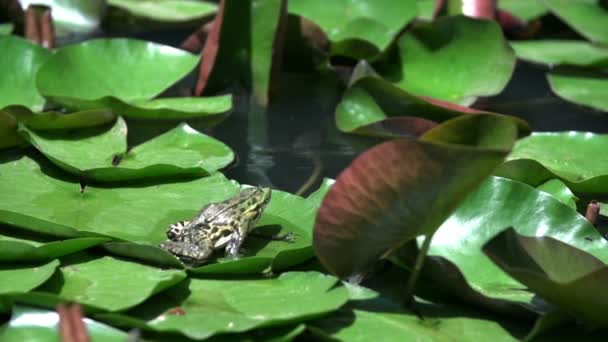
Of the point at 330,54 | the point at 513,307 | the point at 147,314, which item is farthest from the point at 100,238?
the point at 330,54

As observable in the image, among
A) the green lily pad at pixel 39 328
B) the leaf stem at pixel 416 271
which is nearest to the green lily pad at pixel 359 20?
the leaf stem at pixel 416 271

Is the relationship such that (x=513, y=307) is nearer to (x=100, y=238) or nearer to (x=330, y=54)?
(x=100, y=238)

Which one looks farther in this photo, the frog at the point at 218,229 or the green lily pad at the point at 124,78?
the green lily pad at the point at 124,78

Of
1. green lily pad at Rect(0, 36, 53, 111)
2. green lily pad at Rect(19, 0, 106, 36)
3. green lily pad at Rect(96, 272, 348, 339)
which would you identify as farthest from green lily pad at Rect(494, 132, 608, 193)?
green lily pad at Rect(19, 0, 106, 36)

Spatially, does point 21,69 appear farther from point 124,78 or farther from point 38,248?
point 38,248

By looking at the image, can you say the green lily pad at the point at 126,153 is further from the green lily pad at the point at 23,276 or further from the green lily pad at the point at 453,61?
the green lily pad at the point at 453,61

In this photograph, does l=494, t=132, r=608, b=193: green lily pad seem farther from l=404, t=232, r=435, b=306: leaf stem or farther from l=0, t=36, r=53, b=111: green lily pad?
l=0, t=36, r=53, b=111: green lily pad
